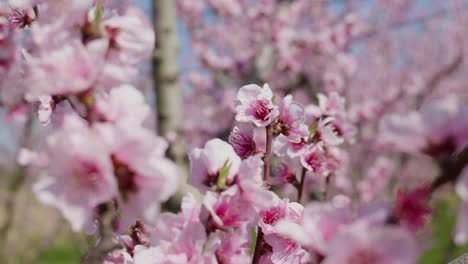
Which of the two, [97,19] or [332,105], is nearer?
[97,19]

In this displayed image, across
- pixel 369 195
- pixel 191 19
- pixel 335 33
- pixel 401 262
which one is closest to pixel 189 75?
pixel 191 19

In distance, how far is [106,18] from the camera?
2.72 ft

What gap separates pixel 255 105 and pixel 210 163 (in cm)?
27

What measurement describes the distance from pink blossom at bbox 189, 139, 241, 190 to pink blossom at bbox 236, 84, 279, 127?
0.19 meters

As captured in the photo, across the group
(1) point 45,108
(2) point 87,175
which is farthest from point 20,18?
(2) point 87,175

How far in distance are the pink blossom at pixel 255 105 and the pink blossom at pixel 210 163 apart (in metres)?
0.19

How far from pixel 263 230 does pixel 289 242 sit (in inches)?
2.3

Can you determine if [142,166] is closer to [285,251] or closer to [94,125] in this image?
[94,125]

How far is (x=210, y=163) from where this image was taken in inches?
34.9

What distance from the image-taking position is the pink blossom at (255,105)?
3.53 feet

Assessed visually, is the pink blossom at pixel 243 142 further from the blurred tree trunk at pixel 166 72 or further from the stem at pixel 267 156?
the blurred tree trunk at pixel 166 72

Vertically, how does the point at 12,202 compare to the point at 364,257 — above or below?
below

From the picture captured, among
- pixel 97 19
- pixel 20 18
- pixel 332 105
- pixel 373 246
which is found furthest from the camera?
pixel 332 105

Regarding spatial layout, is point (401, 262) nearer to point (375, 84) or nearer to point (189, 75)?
point (189, 75)
